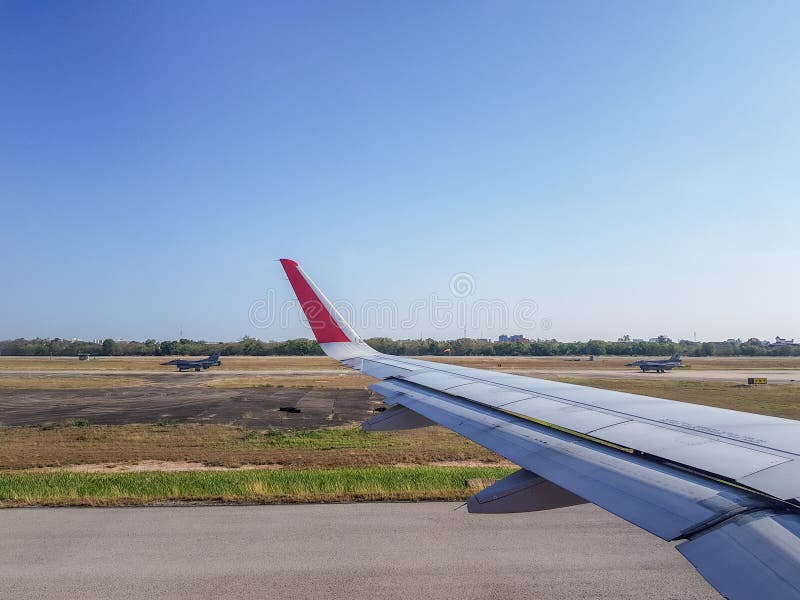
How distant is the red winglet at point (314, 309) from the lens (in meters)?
7.83

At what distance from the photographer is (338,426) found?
64.6 ft

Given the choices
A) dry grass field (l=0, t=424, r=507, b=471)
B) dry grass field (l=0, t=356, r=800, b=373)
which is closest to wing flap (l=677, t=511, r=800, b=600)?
dry grass field (l=0, t=424, r=507, b=471)

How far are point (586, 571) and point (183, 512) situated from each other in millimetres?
5499

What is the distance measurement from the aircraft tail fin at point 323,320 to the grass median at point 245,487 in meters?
2.29

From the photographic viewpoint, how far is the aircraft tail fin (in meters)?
7.87

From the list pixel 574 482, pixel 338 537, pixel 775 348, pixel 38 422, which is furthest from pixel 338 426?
pixel 775 348

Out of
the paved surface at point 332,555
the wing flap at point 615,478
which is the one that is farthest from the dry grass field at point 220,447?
the wing flap at point 615,478

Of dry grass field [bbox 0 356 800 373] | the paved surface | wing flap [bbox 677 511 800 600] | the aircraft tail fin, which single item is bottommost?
dry grass field [bbox 0 356 800 373]

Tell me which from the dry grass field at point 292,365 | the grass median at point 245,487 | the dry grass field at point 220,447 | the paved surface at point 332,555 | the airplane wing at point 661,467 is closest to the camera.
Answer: the airplane wing at point 661,467

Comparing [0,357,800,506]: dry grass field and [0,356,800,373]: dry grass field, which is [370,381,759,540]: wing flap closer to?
[0,357,800,506]: dry grass field

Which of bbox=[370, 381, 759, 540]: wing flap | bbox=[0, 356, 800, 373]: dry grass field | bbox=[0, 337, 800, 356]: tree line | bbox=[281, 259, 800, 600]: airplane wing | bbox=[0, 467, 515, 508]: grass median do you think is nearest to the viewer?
bbox=[281, 259, 800, 600]: airplane wing

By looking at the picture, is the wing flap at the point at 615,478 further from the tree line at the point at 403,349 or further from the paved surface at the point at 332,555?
the tree line at the point at 403,349

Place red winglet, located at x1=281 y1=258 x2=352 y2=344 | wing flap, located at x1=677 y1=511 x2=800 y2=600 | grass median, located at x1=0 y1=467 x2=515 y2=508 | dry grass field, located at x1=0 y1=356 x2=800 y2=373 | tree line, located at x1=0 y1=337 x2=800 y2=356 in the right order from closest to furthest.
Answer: wing flap, located at x1=677 y1=511 x2=800 y2=600, red winglet, located at x1=281 y1=258 x2=352 y2=344, grass median, located at x1=0 y1=467 x2=515 y2=508, dry grass field, located at x1=0 y1=356 x2=800 y2=373, tree line, located at x1=0 y1=337 x2=800 y2=356

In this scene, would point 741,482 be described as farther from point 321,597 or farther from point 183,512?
point 183,512
